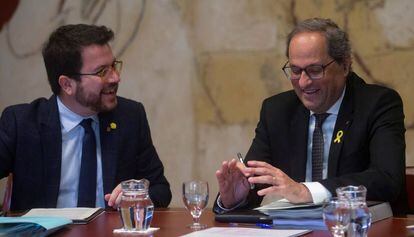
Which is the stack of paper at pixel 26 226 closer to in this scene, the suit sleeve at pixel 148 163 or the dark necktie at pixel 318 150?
the suit sleeve at pixel 148 163

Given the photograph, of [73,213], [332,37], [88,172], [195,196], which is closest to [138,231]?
[195,196]

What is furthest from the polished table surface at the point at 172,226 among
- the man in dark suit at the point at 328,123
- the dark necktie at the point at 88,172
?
the dark necktie at the point at 88,172

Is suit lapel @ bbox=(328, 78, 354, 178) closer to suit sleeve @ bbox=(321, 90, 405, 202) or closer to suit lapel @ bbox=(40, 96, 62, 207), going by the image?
suit sleeve @ bbox=(321, 90, 405, 202)

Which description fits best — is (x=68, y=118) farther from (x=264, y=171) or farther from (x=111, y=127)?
(x=264, y=171)

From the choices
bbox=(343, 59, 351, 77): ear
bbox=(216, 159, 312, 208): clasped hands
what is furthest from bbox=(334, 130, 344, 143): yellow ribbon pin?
bbox=(216, 159, 312, 208): clasped hands

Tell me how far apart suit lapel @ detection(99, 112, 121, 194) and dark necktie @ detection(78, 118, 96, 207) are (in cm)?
4

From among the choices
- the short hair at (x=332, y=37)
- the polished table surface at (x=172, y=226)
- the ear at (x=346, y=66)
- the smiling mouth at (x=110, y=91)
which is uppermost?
the short hair at (x=332, y=37)

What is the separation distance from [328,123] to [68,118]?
1125 mm

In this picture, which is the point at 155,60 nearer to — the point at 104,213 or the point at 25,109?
the point at 25,109

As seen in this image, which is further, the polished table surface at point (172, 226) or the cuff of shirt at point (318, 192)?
the cuff of shirt at point (318, 192)

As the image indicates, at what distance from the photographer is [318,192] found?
230cm

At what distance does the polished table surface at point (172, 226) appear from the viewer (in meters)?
1.93

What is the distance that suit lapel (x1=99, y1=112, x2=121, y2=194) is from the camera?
119 inches

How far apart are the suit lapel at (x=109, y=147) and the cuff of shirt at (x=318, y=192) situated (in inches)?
40.2
